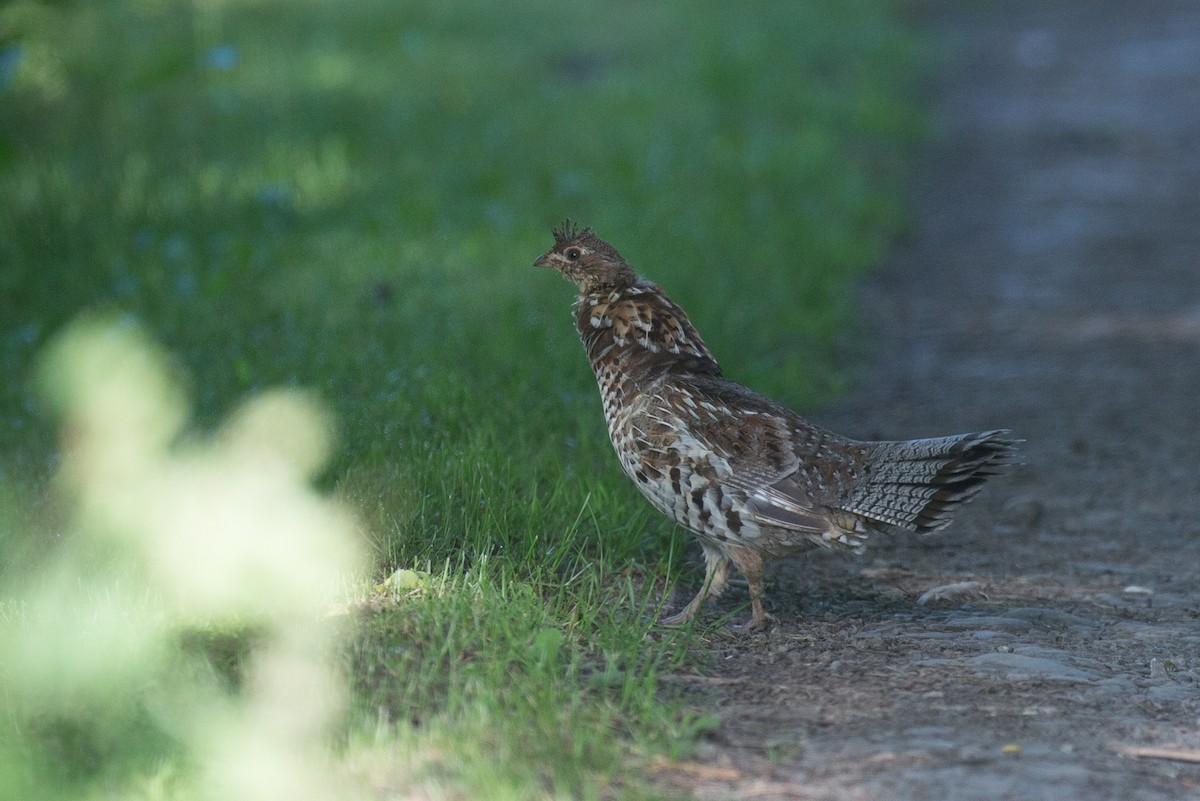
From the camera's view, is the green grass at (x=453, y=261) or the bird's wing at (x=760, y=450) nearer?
the green grass at (x=453, y=261)

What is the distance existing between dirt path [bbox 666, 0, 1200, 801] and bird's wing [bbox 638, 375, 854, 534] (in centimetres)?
47

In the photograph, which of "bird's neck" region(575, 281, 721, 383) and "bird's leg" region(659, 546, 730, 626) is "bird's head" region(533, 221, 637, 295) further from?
"bird's leg" region(659, 546, 730, 626)

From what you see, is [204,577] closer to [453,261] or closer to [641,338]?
[641,338]

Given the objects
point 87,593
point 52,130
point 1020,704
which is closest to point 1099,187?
point 52,130

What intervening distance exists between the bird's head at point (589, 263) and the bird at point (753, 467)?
30cm

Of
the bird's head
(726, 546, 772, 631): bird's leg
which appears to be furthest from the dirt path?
the bird's head

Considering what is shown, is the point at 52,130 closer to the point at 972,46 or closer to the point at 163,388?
the point at 163,388

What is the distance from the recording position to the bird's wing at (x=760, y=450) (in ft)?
16.6

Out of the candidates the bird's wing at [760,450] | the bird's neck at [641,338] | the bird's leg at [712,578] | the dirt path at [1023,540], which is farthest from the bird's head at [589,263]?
the dirt path at [1023,540]

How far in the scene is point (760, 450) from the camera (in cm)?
517

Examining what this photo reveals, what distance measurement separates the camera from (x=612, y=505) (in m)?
5.77

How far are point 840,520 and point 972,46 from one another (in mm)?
15600

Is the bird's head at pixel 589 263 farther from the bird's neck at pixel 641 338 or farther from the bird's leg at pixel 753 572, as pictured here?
the bird's leg at pixel 753 572

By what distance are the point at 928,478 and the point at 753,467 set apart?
581 millimetres
